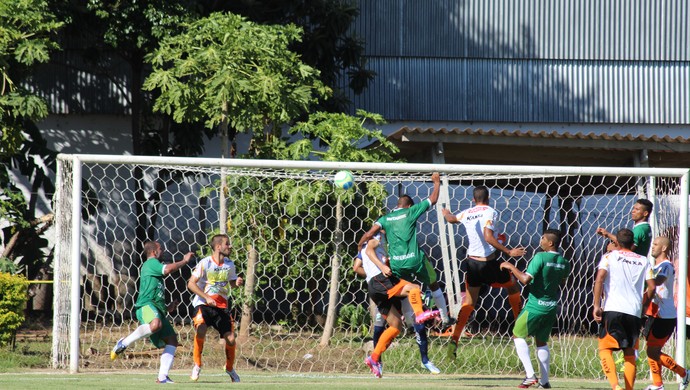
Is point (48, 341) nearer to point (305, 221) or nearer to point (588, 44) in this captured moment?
point (305, 221)

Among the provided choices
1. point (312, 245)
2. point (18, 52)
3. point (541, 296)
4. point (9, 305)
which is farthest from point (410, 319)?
point (18, 52)

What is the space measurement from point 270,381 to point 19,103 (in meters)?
6.30

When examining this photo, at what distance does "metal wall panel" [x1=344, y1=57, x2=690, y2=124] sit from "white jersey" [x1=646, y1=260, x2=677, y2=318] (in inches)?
449

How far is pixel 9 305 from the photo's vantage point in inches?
523

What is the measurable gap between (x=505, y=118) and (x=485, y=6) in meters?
2.46

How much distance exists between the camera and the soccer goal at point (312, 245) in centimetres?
1202

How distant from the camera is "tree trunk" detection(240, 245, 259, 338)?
14258mm

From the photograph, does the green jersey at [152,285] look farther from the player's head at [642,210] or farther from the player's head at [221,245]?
the player's head at [642,210]

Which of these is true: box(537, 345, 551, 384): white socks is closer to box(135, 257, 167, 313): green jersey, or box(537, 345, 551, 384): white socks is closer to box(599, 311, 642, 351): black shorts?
box(599, 311, 642, 351): black shorts

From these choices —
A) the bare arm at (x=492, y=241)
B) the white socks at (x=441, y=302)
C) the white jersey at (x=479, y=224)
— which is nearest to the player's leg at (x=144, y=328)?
the white socks at (x=441, y=302)

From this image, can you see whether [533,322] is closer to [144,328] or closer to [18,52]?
[144,328]

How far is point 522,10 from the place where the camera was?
21641 mm

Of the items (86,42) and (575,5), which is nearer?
(86,42)

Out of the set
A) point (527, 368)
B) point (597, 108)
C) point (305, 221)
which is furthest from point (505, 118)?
point (527, 368)
